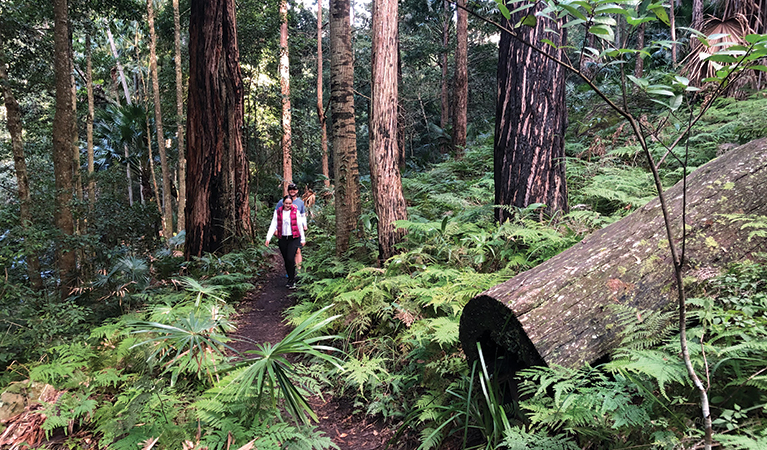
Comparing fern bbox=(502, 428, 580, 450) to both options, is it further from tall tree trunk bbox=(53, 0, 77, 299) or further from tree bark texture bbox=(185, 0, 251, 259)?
tall tree trunk bbox=(53, 0, 77, 299)

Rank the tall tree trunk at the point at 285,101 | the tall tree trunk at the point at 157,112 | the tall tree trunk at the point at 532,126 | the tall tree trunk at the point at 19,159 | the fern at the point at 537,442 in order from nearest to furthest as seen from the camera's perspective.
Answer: the fern at the point at 537,442
the tall tree trunk at the point at 532,126
the tall tree trunk at the point at 19,159
the tall tree trunk at the point at 157,112
the tall tree trunk at the point at 285,101

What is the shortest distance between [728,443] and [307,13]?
27.2m

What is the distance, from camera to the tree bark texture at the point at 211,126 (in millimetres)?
7730

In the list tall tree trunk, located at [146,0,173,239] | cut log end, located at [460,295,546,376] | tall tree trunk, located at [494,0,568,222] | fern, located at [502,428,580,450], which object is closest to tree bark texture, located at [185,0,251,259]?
tall tree trunk, located at [146,0,173,239]

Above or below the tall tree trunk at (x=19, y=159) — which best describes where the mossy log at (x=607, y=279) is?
below

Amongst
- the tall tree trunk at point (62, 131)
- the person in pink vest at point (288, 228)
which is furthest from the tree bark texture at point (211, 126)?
the tall tree trunk at point (62, 131)

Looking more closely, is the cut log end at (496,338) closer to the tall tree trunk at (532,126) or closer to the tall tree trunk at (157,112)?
the tall tree trunk at (532,126)

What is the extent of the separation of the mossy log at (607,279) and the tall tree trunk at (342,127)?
4612mm

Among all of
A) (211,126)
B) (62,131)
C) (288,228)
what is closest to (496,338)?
(288,228)

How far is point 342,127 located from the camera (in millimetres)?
7184

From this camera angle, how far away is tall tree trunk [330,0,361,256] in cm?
711

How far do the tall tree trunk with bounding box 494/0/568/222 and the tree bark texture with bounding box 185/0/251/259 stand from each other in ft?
19.0

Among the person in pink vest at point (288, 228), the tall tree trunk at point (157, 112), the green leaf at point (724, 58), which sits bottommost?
the person in pink vest at point (288, 228)

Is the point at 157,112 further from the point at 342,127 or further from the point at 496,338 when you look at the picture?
the point at 496,338
